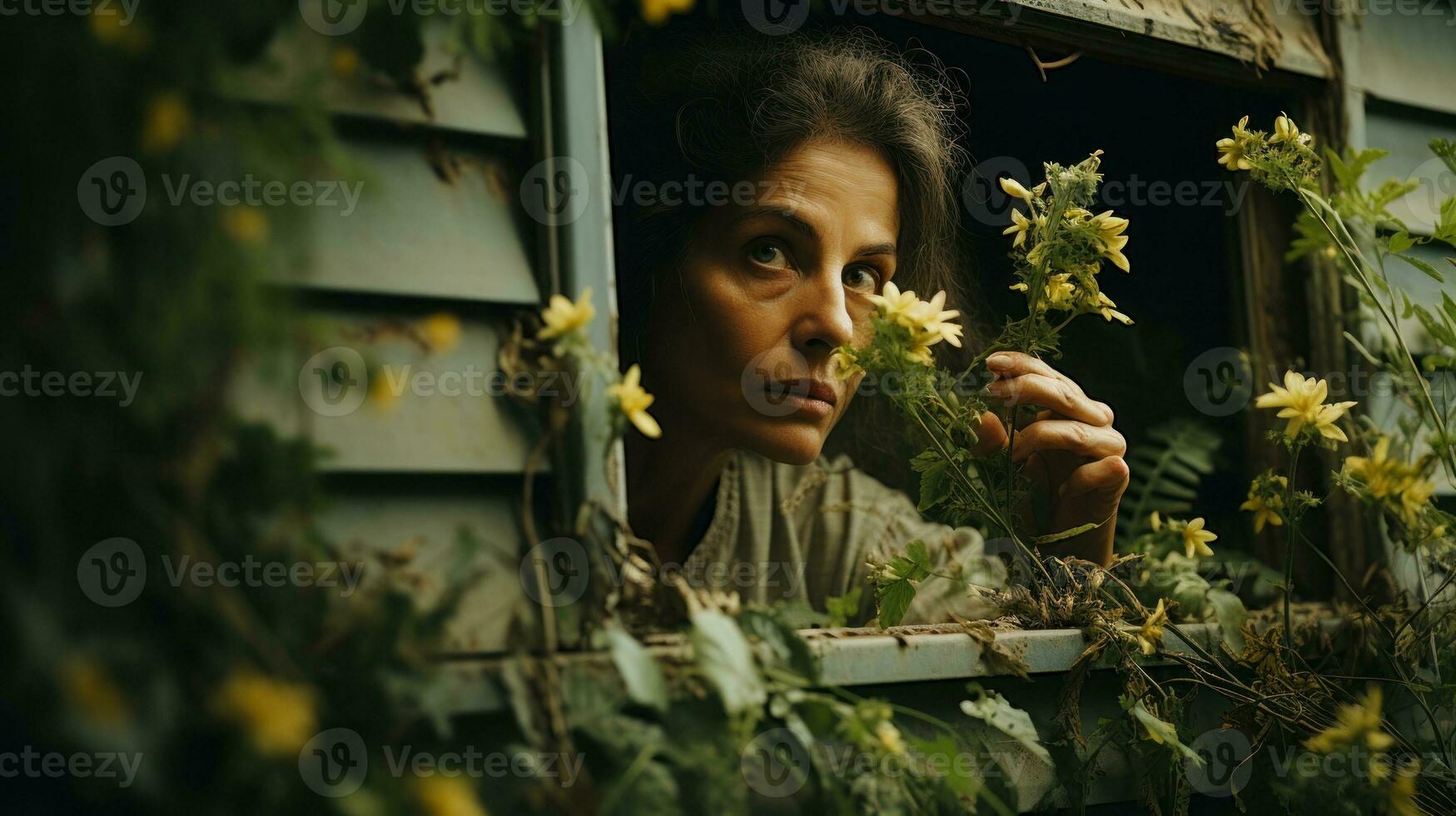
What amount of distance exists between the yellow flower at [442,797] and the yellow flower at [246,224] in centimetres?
52

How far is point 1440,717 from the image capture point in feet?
6.02

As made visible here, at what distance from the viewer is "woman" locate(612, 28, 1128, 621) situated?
180 cm

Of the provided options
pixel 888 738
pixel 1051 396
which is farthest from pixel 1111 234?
pixel 888 738

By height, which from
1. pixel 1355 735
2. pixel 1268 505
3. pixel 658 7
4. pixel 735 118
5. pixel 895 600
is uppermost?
pixel 735 118

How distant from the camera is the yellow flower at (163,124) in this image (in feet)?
3.01

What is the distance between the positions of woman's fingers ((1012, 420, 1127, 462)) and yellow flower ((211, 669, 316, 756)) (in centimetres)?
118

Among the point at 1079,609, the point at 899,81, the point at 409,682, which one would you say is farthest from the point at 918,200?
the point at 409,682

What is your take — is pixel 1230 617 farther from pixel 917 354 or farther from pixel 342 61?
pixel 342 61

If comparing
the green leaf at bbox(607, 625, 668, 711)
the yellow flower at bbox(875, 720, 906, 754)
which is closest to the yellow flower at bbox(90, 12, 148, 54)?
the green leaf at bbox(607, 625, 668, 711)

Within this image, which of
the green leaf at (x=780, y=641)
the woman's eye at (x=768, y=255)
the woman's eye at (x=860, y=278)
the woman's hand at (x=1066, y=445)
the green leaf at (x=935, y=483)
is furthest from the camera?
the woman's eye at (x=860, y=278)

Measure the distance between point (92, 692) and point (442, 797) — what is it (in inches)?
11.8

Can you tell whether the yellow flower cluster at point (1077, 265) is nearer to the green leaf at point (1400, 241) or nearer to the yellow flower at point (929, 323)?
the yellow flower at point (929, 323)

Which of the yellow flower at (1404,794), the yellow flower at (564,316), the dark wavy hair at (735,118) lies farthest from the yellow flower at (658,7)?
the yellow flower at (1404,794)

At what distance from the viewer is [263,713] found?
88 cm
